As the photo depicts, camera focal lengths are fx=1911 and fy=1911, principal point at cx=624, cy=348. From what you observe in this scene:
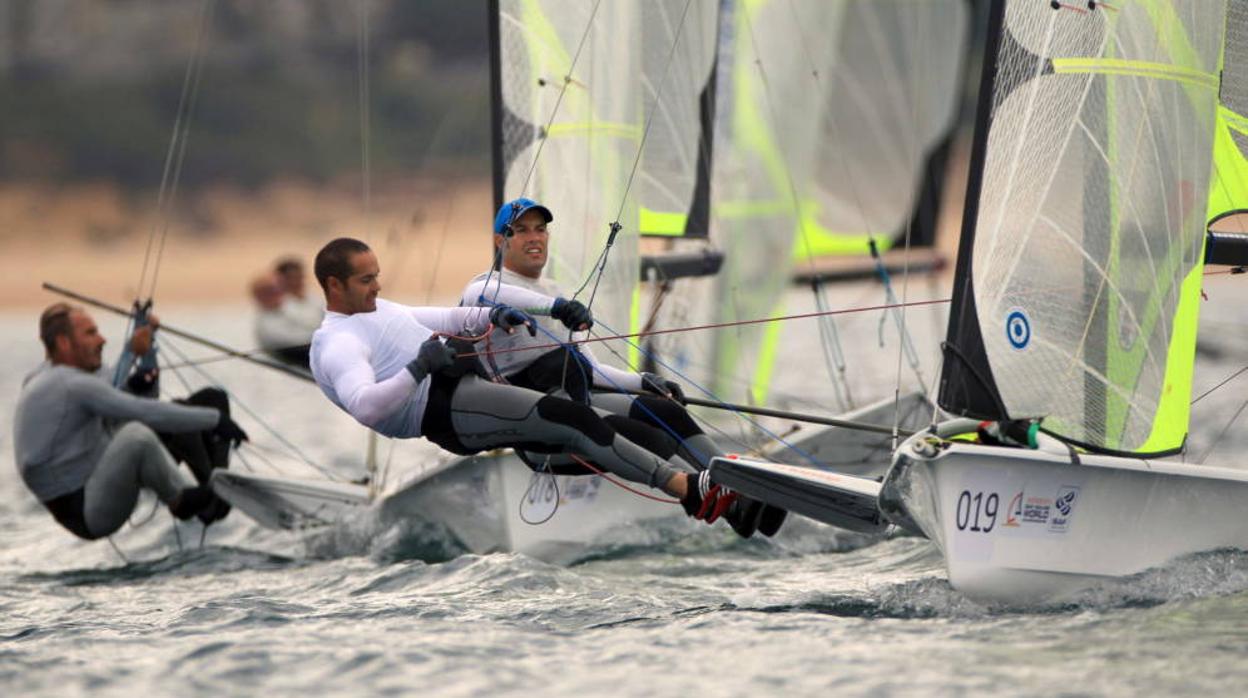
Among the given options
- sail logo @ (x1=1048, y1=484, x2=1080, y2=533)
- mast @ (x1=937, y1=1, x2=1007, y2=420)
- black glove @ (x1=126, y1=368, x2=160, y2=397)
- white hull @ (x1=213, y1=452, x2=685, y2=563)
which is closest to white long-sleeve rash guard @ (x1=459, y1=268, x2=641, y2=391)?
mast @ (x1=937, y1=1, x2=1007, y2=420)

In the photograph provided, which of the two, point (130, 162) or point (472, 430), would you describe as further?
point (130, 162)

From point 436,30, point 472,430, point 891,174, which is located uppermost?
point 436,30

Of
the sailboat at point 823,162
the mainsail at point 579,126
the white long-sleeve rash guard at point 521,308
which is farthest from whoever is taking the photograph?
the sailboat at point 823,162

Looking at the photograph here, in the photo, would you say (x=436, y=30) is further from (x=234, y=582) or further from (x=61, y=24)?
(x=234, y=582)

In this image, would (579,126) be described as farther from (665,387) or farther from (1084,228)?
(1084,228)

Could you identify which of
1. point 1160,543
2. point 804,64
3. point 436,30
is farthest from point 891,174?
point 436,30

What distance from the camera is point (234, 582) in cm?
774

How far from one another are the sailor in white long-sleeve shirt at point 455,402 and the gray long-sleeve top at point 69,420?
258 cm

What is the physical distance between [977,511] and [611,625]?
1170 mm

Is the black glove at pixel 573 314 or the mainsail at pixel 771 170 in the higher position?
the mainsail at pixel 771 170

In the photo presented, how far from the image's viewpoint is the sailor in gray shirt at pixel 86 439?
8062 mm

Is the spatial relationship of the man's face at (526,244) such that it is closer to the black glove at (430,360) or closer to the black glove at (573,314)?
the black glove at (573,314)

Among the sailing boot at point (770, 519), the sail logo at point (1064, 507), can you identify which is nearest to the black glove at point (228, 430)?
the sailing boot at point (770, 519)

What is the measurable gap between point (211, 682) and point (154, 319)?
12.7ft
